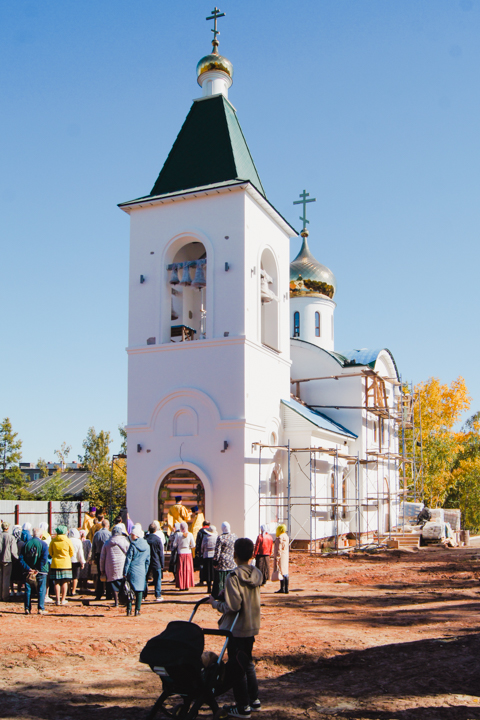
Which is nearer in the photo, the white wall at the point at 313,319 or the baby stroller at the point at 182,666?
the baby stroller at the point at 182,666

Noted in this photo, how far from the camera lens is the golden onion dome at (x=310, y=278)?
3077cm

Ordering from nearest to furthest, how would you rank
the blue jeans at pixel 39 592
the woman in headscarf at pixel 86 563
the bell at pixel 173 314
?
1. the blue jeans at pixel 39 592
2. the woman in headscarf at pixel 86 563
3. the bell at pixel 173 314

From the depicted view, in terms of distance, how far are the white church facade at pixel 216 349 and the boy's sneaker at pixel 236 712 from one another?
11.8 m

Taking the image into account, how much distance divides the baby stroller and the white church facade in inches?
480

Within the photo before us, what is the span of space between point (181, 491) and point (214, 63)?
13.4m

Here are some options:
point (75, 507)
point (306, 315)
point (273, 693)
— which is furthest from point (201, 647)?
point (306, 315)

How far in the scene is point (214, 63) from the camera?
2153cm

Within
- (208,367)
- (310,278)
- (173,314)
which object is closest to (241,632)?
(208,367)

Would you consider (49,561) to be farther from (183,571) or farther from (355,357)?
(355,357)

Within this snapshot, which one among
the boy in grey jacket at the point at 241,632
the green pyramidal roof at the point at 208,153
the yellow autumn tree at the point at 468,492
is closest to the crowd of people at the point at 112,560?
the boy in grey jacket at the point at 241,632

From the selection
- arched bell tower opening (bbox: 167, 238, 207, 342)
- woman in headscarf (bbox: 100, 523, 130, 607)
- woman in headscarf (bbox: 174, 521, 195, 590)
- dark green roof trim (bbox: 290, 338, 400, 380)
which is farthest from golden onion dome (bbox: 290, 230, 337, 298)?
woman in headscarf (bbox: 100, 523, 130, 607)

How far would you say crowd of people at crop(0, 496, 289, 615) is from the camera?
11.3 m

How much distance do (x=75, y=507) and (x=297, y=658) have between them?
1727cm

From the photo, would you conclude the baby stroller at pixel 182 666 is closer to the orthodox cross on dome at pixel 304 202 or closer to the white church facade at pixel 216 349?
the white church facade at pixel 216 349
